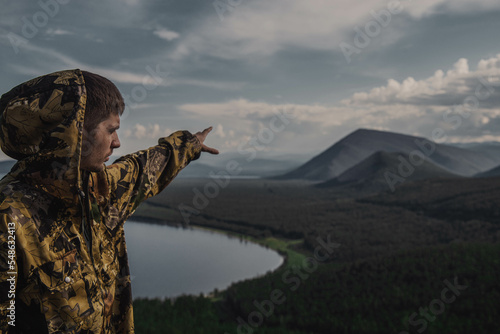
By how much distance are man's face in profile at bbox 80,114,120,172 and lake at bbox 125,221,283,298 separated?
31.0 meters

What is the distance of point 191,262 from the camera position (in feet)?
142

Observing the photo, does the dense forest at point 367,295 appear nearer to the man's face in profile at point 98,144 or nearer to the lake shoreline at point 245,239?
the lake shoreline at point 245,239

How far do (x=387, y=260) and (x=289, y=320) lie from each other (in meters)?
10.3

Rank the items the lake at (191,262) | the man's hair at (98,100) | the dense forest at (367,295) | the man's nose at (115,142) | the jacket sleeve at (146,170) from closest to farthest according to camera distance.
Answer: the man's hair at (98,100)
the man's nose at (115,142)
the jacket sleeve at (146,170)
the dense forest at (367,295)
the lake at (191,262)

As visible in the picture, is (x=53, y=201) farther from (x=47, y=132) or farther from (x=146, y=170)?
(x=146, y=170)

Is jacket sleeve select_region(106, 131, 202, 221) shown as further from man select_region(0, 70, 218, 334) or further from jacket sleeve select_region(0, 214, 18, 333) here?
jacket sleeve select_region(0, 214, 18, 333)

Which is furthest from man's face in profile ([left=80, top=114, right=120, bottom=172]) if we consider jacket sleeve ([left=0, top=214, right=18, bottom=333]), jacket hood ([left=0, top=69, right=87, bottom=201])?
jacket sleeve ([left=0, top=214, right=18, bottom=333])

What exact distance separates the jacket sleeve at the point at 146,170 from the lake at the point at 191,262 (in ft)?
99.1

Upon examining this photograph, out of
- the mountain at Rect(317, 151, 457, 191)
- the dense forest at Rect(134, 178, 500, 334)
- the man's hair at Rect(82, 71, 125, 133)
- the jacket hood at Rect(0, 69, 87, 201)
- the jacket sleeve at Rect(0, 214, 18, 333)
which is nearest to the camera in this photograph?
the jacket sleeve at Rect(0, 214, 18, 333)

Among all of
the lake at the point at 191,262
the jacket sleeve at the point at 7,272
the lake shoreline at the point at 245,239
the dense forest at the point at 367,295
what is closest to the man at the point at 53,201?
the jacket sleeve at the point at 7,272

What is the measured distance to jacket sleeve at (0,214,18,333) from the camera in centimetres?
154

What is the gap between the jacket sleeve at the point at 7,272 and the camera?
5.07 feet

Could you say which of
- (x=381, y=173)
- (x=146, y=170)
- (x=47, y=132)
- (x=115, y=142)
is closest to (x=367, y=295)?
(x=146, y=170)

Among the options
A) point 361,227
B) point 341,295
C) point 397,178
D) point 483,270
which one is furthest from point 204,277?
point 397,178
